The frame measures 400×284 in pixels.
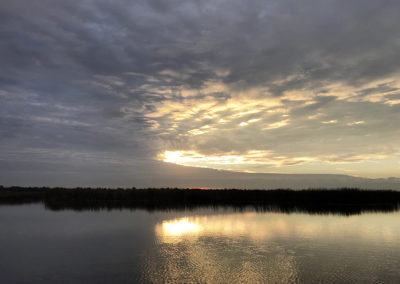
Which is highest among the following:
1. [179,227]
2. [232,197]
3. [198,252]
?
[232,197]

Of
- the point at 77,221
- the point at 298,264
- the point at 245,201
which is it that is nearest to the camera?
the point at 298,264

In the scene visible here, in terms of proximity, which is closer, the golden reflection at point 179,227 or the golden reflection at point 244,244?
the golden reflection at point 244,244

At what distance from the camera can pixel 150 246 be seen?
1373cm

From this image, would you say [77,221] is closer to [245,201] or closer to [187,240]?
[187,240]

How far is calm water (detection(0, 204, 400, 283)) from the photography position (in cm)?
959

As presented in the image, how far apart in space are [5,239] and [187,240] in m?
8.69

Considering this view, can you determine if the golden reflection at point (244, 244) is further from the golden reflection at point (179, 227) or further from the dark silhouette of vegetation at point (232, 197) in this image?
the dark silhouette of vegetation at point (232, 197)

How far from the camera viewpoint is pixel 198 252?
12.5 meters

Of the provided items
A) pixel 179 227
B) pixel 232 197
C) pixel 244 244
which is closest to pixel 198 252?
pixel 244 244

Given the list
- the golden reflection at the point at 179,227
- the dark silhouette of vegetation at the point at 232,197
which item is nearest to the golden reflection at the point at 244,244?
the golden reflection at the point at 179,227

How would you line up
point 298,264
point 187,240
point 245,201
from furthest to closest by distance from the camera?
point 245,201, point 187,240, point 298,264

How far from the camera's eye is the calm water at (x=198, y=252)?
31.5ft

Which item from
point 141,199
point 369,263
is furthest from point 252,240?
point 141,199

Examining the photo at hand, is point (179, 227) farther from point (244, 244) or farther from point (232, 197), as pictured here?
point (232, 197)
